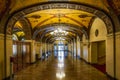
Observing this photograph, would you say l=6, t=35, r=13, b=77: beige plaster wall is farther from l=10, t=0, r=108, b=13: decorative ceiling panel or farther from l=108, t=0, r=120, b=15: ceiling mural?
l=108, t=0, r=120, b=15: ceiling mural

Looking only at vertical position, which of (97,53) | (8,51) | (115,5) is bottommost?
(97,53)

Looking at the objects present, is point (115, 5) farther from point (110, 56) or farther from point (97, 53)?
point (97, 53)

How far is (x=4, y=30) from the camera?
30.4ft

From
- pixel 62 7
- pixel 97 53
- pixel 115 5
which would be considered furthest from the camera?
pixel 97 53

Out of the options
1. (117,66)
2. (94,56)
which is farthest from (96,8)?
(94,56)

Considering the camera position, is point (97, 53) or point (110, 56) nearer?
point (110, 56)

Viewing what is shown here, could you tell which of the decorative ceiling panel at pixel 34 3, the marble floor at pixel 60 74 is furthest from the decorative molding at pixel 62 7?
the marble floor at pixel 60 74

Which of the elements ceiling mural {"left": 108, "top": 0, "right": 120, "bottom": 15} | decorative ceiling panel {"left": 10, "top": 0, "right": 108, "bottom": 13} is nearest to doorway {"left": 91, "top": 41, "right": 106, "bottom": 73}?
decorative ceiling panel {"left": 10, "top": 0, "right": 108, "bottom": 13}

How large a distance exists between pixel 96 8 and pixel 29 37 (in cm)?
869

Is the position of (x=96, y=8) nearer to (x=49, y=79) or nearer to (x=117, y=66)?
(x=117, y=66)

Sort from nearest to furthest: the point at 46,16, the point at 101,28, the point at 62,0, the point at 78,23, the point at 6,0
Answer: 1. the point at 6,0
2. the point at 62,0
3. the point at 101,28
4. the point at 46,16
5. the point at 78,23

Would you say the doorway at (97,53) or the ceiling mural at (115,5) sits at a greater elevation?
the ceiling mural at (115,5)

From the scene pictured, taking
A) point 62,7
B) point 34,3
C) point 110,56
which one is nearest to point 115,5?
point 62,7

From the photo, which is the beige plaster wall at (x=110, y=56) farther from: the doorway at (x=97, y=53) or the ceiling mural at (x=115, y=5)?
the doorway at (x=97, y=53)
